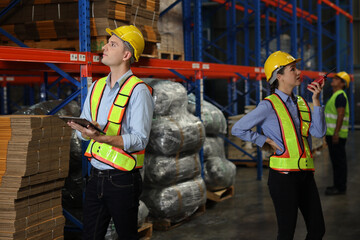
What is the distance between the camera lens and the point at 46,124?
464 cm

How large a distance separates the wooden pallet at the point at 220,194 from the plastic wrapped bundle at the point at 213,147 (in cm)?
58

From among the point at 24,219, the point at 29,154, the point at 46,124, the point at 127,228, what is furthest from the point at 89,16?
the point at 127,228

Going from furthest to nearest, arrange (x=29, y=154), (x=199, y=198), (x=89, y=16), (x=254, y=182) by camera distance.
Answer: (x=254, y=182)
(x=199, y=198)
(x=89, y=16)
(x=29, y=154)

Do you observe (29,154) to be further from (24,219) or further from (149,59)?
(149,59)

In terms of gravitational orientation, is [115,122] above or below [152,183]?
above

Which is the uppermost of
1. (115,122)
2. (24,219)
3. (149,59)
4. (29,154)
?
(149,59)

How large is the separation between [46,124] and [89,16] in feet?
4.21

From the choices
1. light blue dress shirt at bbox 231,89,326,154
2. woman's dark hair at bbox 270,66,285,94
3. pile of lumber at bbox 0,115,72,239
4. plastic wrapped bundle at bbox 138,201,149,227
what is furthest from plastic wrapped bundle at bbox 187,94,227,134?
light blue dress shirt at bbox 231,89,326,154

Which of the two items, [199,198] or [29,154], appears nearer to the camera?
[29,154]

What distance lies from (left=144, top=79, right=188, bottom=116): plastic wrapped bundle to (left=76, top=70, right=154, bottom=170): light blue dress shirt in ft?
9.35

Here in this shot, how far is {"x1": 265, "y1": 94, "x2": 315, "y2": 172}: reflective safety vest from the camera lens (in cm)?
367

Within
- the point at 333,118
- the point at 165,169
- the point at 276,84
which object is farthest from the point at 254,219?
the point at 276,84

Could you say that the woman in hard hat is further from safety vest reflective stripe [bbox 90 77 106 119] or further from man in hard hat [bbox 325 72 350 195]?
man in hard hat [bbox 325 72 350 195]

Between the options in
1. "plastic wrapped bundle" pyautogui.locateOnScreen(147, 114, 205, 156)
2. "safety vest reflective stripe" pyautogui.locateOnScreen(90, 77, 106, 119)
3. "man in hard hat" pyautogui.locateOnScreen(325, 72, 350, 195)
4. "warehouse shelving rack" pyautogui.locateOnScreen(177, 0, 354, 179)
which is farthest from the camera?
"warehouse shelving rack" pyautogui.locateOnScreen(177, 0, 354, 179)
